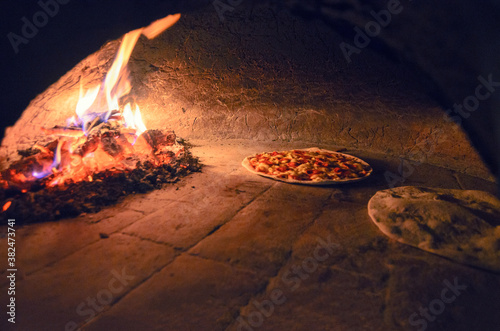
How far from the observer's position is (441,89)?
3883mm

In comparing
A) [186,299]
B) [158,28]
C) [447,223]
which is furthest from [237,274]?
[158,28]

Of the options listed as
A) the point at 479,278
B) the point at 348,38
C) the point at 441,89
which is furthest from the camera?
the point at 348,38

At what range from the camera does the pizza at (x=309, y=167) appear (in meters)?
3.42

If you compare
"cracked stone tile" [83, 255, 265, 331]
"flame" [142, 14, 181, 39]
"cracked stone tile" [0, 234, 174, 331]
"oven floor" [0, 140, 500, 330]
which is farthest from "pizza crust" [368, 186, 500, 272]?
"flame" [142, 14, 181, 39]

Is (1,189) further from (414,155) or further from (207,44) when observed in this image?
(414,155)

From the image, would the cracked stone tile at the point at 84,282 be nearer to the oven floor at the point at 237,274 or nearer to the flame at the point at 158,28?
the oven floor at the point at 237,274

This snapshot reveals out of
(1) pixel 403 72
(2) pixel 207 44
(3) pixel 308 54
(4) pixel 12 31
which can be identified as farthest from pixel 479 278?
(2) pixel 207 44

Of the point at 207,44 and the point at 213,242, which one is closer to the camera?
the point at 213,242

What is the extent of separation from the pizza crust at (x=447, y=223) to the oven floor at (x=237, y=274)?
0.30 ft

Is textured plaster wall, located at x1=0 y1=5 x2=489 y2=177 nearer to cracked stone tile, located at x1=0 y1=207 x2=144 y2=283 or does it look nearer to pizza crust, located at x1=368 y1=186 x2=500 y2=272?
pizza crust, located at x1=368 y1=186 x2=500 y2=272

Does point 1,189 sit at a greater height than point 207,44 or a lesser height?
lesser

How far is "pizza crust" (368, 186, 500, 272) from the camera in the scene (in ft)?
6.50

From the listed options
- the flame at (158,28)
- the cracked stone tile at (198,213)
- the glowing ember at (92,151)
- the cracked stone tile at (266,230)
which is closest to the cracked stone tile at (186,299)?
the cracked stone tile at (266,230)

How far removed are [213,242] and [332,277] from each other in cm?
93
